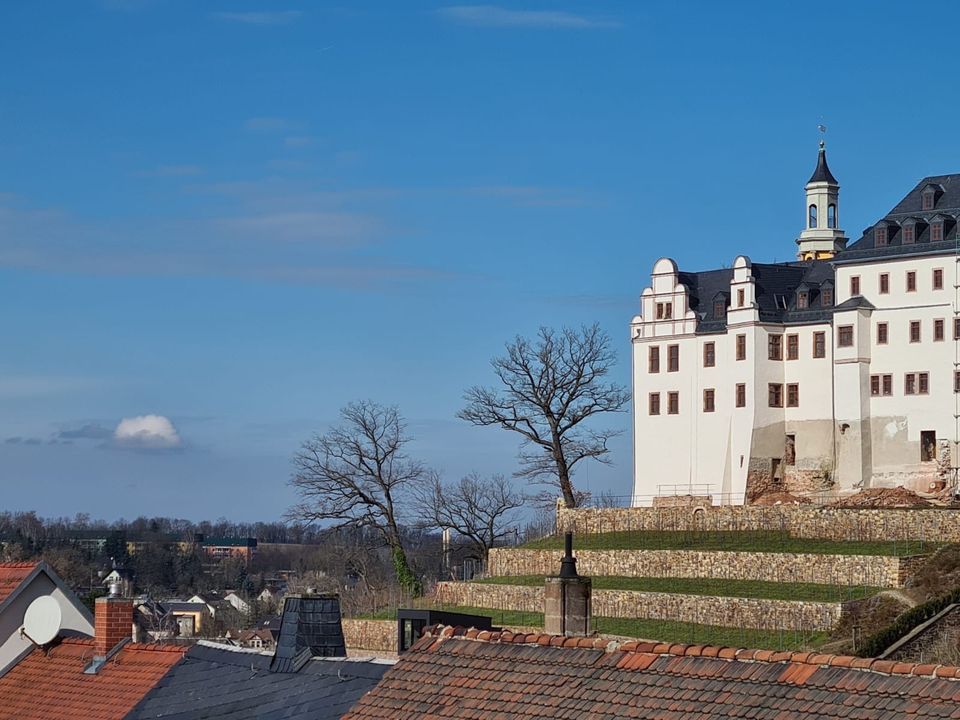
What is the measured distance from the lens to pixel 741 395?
6309 centimetres

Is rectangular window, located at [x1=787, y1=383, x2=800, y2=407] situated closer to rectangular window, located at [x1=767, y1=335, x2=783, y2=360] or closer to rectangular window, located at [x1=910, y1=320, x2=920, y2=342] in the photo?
rectangular window, located at [x1=767, y1=335, x2=783, y2=360]

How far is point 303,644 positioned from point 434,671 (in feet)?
17.9

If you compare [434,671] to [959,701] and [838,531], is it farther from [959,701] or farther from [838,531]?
[838,531]

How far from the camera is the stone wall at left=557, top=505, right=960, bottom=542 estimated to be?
52781 mm

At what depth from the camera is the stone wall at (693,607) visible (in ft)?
151

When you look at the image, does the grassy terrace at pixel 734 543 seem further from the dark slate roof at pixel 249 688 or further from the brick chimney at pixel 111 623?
the dark slate roof at pixel 249 688

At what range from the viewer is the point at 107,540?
171 meters

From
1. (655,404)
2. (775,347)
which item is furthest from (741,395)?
(655,404)

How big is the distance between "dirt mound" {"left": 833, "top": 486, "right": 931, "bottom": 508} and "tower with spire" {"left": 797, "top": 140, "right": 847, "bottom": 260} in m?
19.6

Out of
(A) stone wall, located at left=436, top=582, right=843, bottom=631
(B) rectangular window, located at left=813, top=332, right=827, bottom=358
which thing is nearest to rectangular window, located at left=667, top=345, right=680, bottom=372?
(B) rectangular window, located at left=813, top=332, right=827, bottom=358

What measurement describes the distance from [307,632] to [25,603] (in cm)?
738

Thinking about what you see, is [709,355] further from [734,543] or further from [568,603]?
[568,603]

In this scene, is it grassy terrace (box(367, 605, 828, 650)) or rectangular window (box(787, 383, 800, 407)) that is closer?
grassy terrace (box(367, 605, 828, 650))

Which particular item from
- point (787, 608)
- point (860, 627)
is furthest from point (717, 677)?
point (787, 608)
